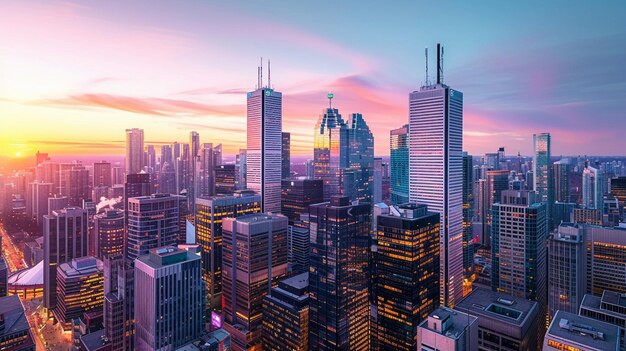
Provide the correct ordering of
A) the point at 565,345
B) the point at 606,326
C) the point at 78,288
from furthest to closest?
the point at 78,288
the point at 606,326
the point at 565,345

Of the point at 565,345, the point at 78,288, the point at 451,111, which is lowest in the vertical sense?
the point at 78,288

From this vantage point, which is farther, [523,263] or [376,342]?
[523,263]

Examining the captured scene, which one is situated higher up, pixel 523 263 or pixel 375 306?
pixel 523 263

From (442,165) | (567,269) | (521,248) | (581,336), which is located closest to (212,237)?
(442,165)

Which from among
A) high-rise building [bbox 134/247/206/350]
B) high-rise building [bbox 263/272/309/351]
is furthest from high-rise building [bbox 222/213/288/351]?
high-rise building [bbox 134/247/206/350]

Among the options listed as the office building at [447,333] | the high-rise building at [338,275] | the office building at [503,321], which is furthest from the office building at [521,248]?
the office building at [447,333]

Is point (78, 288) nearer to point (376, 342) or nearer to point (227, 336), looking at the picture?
point (227, 336)

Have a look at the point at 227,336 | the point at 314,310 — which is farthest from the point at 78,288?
the point at 314,310
